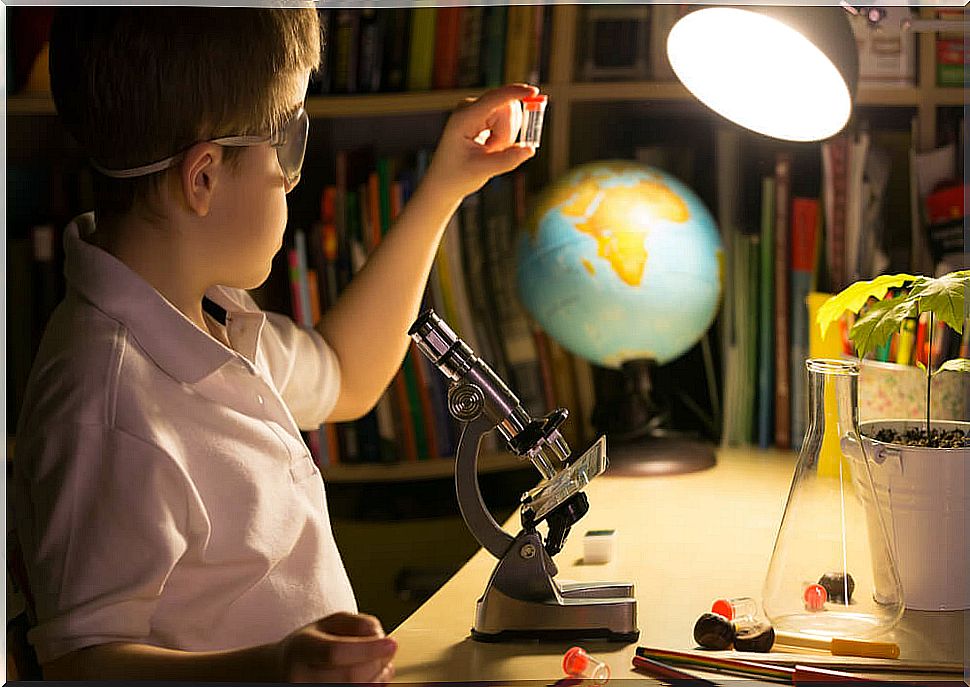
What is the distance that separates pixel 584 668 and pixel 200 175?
41cm

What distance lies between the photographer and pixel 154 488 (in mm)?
693

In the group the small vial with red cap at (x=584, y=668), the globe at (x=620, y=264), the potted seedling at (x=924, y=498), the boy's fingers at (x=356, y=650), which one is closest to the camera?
the boy's fingers at (x=356, y=650)

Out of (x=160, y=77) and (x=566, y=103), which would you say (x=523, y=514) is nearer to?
(x=160, y=77)


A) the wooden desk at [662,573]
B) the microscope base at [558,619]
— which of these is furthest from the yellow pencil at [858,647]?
the microscope base at [558,619]

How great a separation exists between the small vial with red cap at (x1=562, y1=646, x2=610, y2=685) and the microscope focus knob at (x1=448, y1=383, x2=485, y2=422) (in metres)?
0.17

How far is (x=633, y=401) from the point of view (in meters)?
1.37

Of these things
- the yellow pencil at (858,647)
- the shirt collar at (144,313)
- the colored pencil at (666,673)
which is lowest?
the colored pencil at (666,673)

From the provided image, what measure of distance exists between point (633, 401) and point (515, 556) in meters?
0.60

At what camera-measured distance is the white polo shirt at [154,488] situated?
67 cm

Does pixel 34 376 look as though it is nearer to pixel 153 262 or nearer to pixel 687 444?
pixel 153 262

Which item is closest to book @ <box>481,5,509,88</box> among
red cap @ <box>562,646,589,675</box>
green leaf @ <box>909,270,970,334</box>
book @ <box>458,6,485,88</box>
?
book @ <box>458,6,485,88</box>

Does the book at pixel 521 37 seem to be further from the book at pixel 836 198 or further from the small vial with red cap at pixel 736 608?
the small vial with red cap at pixel 736 608

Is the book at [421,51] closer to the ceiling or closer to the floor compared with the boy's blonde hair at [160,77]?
closer to the ceiling

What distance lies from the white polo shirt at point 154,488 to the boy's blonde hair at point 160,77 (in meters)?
0.07
